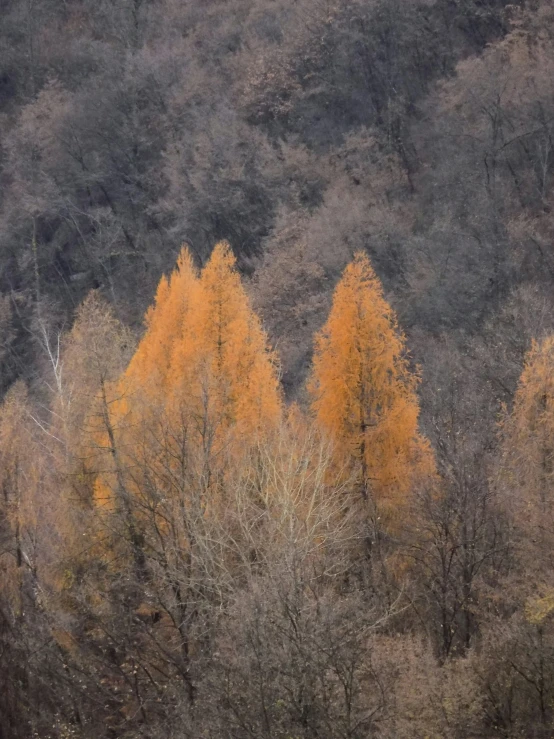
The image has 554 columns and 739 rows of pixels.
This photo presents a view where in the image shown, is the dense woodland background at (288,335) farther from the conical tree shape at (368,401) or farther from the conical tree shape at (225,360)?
the conical tree shape at (225,360)

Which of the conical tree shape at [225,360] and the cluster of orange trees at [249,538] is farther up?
the conical tree shape at [225,360]

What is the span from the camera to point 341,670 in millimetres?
13023

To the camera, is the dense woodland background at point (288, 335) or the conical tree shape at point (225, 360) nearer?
the dense woodland background at point (288, 335)

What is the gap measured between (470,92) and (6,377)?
99.9ft

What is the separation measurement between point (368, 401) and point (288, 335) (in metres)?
15.4

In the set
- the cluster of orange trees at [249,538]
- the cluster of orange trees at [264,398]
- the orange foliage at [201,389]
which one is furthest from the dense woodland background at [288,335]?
the orange foliage at [201,389]

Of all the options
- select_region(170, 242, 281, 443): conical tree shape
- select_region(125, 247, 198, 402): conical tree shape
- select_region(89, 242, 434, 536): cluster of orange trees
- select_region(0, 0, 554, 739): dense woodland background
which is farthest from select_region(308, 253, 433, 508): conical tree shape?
select_region(125, 247, 198, 402): conical tree shape

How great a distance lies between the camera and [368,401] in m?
22.6

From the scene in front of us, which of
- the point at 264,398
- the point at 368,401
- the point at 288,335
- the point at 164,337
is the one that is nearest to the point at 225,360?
the point at 264,398

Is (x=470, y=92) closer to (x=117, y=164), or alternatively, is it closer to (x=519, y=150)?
(x=519, y=150)

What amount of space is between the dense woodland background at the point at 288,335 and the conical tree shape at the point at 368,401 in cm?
93

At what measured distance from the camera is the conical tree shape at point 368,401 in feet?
73.2

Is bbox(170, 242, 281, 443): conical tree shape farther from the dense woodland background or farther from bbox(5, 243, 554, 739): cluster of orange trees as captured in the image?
the dense woodland background

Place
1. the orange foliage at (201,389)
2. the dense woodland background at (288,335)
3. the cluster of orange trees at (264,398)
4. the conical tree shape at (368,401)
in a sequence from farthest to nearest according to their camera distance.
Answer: the conical tree shape at (368,401) < the cluster of orange trees at (264,398) < the orange foliage at (201,389) < the dense woodland background at (288,335)
